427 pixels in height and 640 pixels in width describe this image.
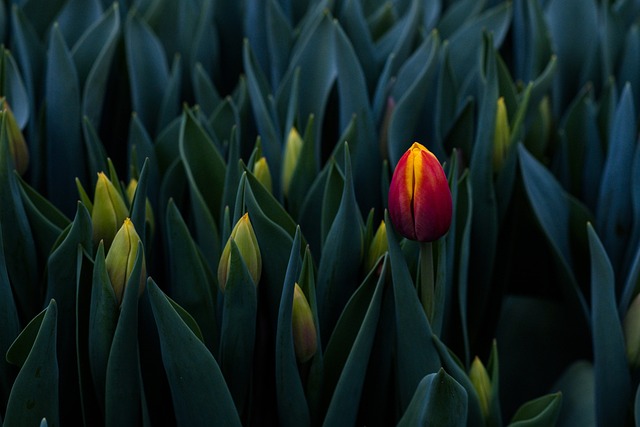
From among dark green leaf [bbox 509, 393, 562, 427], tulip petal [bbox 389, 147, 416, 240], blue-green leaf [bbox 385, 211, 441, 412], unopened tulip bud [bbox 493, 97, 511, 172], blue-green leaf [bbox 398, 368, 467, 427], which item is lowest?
dark green leaf [bbox 509, 393, 562, 427]

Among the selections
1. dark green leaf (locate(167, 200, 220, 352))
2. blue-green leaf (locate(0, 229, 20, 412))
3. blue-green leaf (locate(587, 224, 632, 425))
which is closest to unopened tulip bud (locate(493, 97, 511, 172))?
blue-green leaf (locate(587, 224, 632, 425))

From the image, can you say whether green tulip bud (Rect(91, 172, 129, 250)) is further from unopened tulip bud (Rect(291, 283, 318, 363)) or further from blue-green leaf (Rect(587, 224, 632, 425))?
blue-green leaf (Rect(587, 224, 632, 425))

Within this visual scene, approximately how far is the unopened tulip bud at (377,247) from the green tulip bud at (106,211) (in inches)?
11.9

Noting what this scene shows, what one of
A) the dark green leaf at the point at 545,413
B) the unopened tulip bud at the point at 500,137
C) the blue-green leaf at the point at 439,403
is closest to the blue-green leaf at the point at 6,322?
the blue-green leaf at the point at 439,403

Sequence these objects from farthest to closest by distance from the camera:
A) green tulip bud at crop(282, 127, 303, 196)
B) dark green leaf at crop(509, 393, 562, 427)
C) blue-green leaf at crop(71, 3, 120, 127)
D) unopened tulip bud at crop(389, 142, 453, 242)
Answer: blue-green leaf at crop(71, 3, 120, 127), green tulip bud at crop(282, 127, 303, 196), dark green leaf at crop(509, 393, 562, 427), unopened tulip bud at crop(389, 142, 453, 242)

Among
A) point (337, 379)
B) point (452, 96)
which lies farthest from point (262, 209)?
point (452, 96)

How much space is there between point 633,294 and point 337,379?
416 millimetres

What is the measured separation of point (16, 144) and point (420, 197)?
618 mm

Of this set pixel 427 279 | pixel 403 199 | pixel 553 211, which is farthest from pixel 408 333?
pixel 553 211

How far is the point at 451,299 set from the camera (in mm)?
1190

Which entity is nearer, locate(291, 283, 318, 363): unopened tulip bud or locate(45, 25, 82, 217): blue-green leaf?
locate(291, 283, 318, 363): unopened tulip bud

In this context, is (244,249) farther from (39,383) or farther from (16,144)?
(16,144)

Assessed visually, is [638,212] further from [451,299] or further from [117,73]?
[117,73]

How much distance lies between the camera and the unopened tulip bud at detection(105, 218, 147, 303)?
3.22ft
